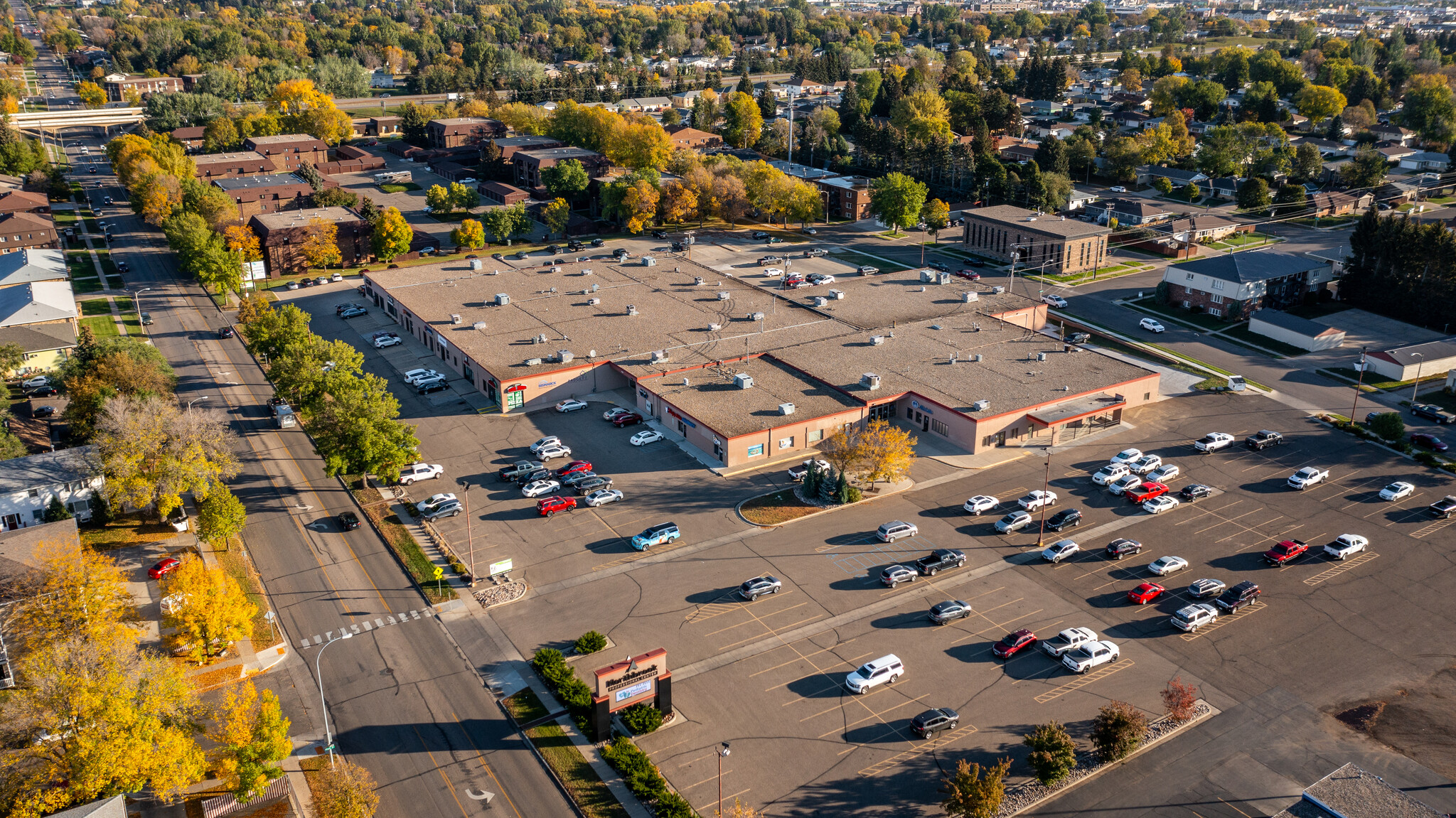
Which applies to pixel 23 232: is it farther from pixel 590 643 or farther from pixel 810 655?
pixel 810 655

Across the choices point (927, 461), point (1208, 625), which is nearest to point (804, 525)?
point (927, 461)

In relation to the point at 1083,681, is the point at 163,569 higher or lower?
higher

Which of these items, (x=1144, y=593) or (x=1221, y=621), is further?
(x=1144, y=593)

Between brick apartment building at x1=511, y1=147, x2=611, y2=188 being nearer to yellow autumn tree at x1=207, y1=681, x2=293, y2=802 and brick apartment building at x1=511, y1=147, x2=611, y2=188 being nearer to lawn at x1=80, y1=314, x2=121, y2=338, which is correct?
lawn at x1=80, y1=314, x2=121, y2=338

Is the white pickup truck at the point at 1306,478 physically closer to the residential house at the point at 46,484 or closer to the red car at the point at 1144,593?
the red car at the point at 1144,593

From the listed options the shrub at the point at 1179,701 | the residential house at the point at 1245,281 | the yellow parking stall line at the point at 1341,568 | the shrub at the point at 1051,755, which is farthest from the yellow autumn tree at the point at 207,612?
the residential house at the point at 1245,281

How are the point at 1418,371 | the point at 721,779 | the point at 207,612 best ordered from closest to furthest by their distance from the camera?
the point at 721,779
the point at 207,612
the point at 1418,371

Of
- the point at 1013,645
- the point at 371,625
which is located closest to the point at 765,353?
the point at 1013,645

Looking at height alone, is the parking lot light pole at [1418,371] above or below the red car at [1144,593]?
above
